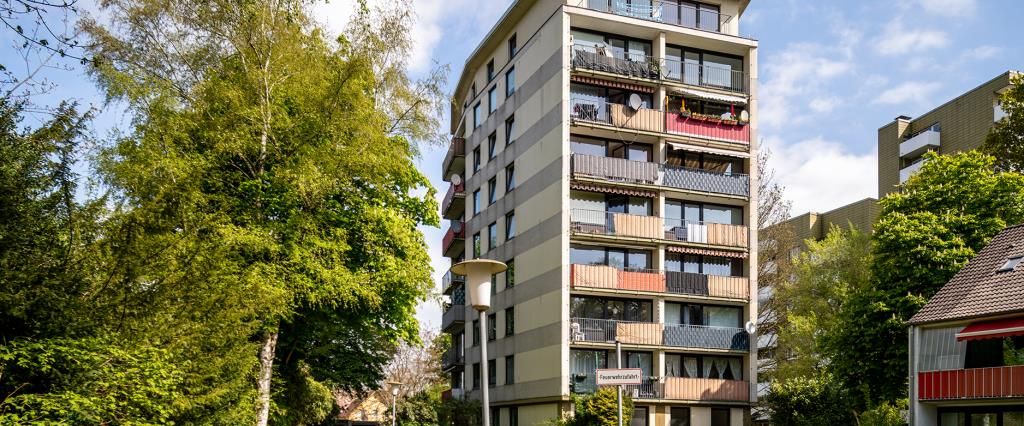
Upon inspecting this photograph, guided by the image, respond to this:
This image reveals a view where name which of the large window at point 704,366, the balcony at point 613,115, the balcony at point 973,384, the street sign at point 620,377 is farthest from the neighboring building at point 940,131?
the street sign at point 620,377

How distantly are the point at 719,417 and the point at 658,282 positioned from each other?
20.8 ft

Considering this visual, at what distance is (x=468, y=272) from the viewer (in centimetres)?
1545

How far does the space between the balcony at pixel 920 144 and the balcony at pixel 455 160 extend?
3088 centimetres

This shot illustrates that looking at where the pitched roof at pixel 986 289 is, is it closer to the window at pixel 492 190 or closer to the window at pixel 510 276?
the window at pixel 510 276

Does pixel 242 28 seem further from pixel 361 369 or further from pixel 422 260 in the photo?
pixel 361 369

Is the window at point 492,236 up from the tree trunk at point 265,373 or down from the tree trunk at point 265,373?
up

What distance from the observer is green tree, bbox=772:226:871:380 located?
49344mm

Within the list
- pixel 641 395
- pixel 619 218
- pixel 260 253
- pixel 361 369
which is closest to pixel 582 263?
pixel 619 218

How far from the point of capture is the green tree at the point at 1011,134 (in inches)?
1500

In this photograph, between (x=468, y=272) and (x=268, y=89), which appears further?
(x=268, y=89)

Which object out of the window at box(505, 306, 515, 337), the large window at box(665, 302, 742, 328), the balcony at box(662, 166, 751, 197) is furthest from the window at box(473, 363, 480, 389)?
the balcony at box(662, 166, 751, 197)

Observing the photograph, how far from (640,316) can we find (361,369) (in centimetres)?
1318

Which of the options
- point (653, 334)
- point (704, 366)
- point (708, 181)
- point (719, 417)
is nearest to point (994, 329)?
point (653, 334)

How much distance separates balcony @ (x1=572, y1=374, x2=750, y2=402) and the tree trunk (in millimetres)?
16341
